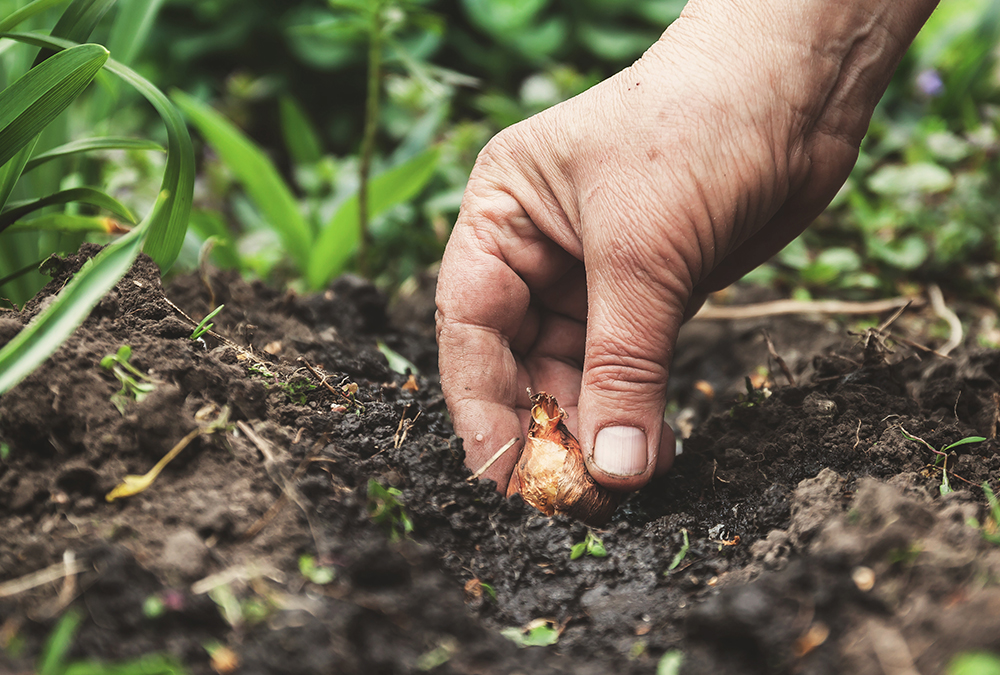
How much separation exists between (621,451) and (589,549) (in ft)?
0.74

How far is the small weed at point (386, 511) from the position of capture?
3.61ft

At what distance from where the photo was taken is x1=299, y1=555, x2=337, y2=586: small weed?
948mm

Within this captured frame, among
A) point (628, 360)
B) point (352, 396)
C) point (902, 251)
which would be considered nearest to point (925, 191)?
point (902, 251)

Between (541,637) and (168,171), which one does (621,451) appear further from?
(168,171)

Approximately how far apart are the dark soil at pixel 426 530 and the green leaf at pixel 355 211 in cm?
90

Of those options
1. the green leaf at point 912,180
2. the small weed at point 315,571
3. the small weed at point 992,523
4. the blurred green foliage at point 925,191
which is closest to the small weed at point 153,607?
the small weed at point 315,571

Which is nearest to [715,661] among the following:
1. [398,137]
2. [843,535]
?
[843,535]

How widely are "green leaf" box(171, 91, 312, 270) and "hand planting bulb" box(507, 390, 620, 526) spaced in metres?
1.54

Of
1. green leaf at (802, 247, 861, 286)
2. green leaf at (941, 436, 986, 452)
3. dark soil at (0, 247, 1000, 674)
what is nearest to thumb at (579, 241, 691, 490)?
dark soil at (0, 247, 1000, 674)

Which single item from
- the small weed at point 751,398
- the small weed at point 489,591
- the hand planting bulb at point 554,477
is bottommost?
the small weed at point 751,398

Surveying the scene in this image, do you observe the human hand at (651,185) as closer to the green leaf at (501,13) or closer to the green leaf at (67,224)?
the green leaf at (67,224)

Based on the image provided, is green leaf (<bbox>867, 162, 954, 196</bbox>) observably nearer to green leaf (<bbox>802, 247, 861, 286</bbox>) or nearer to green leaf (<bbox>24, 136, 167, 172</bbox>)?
green leaf (<bbox>802, 247, 861, 286</bbox>)

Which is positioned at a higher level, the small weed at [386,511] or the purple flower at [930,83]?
the small weed at [386,511]

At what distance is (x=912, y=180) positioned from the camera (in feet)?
9.50
